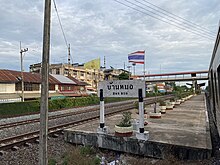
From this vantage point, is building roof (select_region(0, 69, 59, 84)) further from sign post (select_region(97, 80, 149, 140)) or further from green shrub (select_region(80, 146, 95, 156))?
green shrub (select_region(80, 146, 95, 156))

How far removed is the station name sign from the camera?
24.4ft

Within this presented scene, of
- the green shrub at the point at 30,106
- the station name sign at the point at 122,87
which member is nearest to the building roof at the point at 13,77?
the green shrub at the point at 30,106

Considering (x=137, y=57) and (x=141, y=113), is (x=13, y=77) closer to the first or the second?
(x=137, y=57)

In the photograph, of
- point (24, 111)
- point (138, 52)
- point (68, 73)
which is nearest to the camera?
point (138, 52)

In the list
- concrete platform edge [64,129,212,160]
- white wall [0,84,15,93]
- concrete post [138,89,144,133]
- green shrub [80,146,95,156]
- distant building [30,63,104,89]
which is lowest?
green shrub [80,146,95,156]

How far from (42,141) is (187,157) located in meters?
4.04

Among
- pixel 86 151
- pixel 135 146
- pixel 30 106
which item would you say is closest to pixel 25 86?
pixel 30 106

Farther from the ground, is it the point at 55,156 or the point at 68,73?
the point at 68,73

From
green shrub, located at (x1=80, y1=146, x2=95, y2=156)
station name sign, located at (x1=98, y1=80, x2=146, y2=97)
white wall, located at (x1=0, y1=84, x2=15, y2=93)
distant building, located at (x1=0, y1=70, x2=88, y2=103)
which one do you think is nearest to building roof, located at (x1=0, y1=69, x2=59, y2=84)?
distant building, located at (x1=0, y1=70, x2=88, y2=103)

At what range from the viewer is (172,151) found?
6.11 meters

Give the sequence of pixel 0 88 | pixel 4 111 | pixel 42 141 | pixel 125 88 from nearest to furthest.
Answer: pixel 42 141 → pixel 125 88 → pixel 4 111 → pixel 0 88

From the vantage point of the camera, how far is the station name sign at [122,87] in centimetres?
743

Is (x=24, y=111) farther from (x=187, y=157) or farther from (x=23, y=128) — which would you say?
(x=187, y=157)

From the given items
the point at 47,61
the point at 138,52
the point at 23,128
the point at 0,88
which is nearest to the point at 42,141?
the point at 47,61
